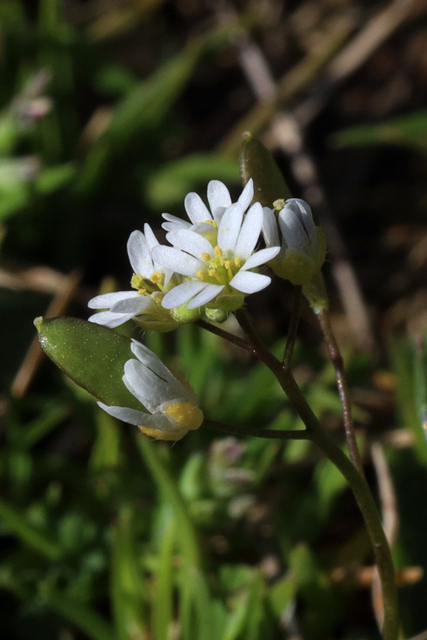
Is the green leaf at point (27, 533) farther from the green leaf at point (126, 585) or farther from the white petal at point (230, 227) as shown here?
the white petal at point (230, 227)

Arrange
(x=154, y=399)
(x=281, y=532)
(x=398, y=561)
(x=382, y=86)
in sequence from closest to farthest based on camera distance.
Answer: (x=154, y=399), (x=398, y=561), (x=281, y=532), (x=382, y=86)

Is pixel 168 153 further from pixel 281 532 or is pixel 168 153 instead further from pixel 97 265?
pixel 281 532

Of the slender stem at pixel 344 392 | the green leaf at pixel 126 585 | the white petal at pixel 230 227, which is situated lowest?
the green leaf at pixel 126 585

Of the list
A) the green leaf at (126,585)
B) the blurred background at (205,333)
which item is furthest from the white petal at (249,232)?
the green leaf at (126,585)

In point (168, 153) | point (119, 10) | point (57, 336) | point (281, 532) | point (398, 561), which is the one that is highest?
point (119, 10)

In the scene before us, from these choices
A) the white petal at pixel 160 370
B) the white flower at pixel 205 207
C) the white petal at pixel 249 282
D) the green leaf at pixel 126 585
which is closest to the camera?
the white petal at pixel 249 282

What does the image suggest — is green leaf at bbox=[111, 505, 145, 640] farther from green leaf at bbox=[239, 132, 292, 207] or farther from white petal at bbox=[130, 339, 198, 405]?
green leaf at bbox=[239, 132, 292, 207]

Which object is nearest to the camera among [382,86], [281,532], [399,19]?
[281,532]

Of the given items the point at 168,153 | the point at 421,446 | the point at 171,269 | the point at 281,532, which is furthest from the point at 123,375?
the point at 168,153
